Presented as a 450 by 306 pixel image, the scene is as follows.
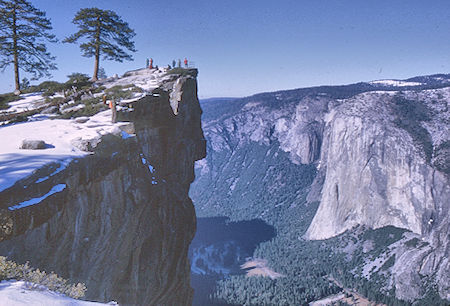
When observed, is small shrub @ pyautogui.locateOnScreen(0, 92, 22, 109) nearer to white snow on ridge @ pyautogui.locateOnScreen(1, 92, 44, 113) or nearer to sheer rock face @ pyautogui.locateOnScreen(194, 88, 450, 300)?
white snow on ridge @ pyautogui.locateOnScreen(1, 92, 44, 113)

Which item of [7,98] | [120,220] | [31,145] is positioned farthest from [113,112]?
[7,98]

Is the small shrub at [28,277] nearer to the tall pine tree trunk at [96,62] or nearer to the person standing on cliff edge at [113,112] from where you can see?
the person standing on cliff edge at [113,112]

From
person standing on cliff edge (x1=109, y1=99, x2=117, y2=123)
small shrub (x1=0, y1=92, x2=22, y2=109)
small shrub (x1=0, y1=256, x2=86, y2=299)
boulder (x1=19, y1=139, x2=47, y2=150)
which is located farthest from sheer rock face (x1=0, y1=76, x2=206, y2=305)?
small shrub (x1=0, y1=92, x2=22, y2=109)

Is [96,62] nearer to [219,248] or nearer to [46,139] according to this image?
[46,139]

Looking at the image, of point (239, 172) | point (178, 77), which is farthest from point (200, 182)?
point (178, 77)

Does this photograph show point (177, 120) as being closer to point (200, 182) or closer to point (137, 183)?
point (137, 183)

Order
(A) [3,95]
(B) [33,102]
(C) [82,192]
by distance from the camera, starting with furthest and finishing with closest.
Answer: (A) [3,95] < (B) [33,102] < (C) [82,192]
